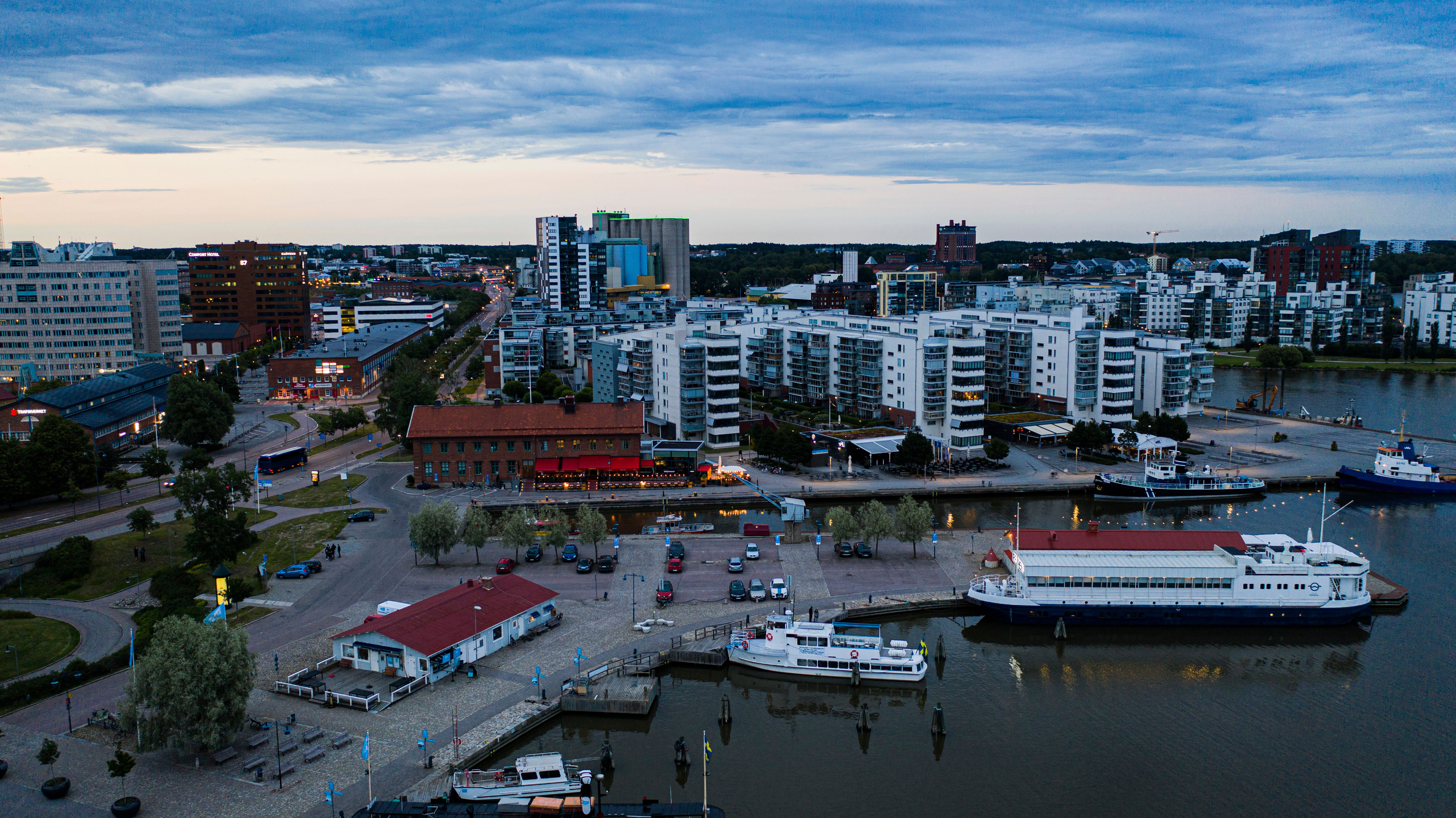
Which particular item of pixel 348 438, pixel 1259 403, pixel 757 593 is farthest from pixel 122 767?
pixel 1259 403

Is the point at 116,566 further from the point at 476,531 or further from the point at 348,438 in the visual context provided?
the point at 348,438

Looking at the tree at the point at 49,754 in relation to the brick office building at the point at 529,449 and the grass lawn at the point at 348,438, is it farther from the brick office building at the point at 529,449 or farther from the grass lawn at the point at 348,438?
the grass lawn at the point at 348,438

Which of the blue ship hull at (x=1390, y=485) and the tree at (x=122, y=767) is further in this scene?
the blue ship hull at (x=1390, y=485)

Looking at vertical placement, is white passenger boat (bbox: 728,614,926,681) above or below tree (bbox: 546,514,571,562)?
below

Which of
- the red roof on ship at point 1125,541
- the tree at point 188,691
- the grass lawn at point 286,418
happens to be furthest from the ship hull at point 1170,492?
the grass lawn at point 286,418

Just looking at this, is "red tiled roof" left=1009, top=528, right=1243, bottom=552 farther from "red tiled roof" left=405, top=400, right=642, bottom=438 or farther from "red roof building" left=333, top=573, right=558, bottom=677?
"red tiled roof" left=405, top=400, right=642, bottom=438

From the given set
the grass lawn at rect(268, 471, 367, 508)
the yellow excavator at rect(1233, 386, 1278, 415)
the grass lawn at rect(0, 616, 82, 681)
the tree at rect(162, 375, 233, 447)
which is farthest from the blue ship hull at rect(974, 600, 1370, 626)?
the tree at rect(162, 375, 233, 447)

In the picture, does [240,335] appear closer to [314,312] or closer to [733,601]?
[314,312]
